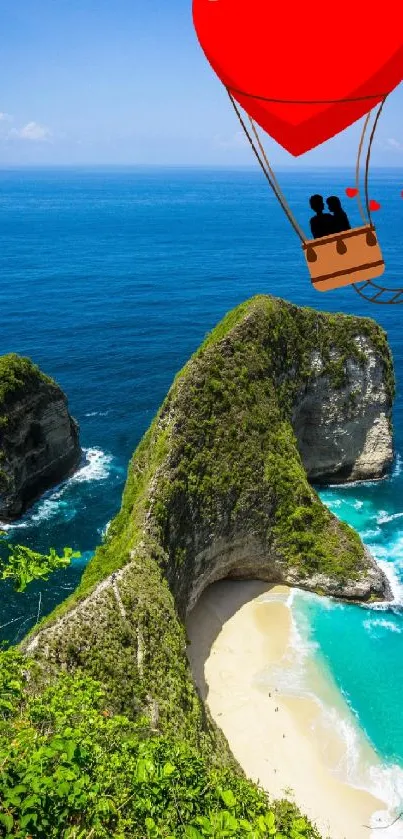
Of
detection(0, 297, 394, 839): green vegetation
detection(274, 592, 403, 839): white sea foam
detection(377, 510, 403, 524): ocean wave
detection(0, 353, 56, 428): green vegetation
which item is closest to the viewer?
detection(0, 297, 394, 839): green vegetation

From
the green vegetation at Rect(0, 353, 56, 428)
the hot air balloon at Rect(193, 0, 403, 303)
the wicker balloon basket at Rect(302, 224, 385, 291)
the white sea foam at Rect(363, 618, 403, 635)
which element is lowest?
the white sea foam at Rect(363, 618, 403, 635)

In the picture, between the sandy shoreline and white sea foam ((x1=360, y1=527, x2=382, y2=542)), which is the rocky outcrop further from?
white sea foam ((x1=360, y1=527, x2=382, y2=542))

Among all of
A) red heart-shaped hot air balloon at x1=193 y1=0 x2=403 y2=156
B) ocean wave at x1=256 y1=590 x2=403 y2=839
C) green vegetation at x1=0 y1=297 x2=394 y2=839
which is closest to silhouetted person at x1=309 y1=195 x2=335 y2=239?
red heart-shaped hot air balloon at x1=193 y1=0 x2=403 y2=156

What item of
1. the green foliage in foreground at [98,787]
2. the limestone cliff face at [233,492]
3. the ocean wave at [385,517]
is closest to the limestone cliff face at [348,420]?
the limestone cliff face at [233,492]

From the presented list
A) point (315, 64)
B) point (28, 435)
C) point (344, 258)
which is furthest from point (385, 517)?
point (315, 64)

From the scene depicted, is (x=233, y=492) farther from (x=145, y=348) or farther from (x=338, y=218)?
(x=145, y=348)

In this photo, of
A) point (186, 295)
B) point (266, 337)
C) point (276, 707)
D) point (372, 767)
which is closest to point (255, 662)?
point (276, 707)
